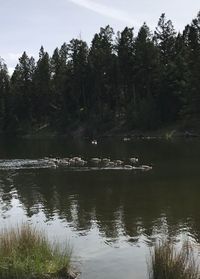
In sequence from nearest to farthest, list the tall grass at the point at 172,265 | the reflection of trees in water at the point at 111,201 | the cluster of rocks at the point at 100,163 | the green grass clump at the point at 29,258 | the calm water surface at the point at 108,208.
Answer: the tall grass at the point at 172,265 → the green grass clump at the point at 29,258 → the calm water surface at the point at 108,208 → the reflection of trees in water at the point at 111,201 → the cluster of rocks at the point at 100,163

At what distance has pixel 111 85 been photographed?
122 meters

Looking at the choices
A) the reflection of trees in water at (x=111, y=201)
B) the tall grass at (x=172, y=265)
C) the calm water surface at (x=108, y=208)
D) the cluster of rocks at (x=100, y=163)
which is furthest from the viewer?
the cluster of rocks at (x=100, y=163)

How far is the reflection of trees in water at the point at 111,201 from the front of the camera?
25.4 metres

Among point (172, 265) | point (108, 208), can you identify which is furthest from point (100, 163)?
point (172, 265)

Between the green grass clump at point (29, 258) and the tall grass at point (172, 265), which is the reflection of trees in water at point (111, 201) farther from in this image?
the tall grass at point (172, 265)

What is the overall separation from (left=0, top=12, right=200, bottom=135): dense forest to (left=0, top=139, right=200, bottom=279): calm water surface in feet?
165

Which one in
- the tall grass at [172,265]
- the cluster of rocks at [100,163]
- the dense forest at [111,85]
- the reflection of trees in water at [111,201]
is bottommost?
the tall grass at [172,265]

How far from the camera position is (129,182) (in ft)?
133

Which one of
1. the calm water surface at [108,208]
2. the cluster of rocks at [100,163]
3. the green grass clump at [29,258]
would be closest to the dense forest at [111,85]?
the cluster of rocks at [100,163]

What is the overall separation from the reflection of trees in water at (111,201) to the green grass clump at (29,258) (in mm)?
6636

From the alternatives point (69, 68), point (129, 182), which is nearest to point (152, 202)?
point (129, 182)

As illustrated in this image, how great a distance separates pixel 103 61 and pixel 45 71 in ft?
94.9

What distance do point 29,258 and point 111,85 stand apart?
10733cm

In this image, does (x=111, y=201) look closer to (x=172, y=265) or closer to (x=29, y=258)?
(x=29, y=258)
